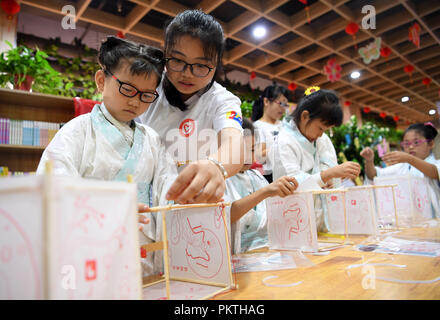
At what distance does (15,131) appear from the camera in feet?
9.00

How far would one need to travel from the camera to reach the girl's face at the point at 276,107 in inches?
111

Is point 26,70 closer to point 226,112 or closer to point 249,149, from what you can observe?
point 249,149

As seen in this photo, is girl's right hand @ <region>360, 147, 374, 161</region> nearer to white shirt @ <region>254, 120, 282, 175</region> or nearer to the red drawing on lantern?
white shirt @ <region>254, 120, 282, 175</region>

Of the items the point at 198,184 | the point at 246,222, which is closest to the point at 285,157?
the point at 246,222

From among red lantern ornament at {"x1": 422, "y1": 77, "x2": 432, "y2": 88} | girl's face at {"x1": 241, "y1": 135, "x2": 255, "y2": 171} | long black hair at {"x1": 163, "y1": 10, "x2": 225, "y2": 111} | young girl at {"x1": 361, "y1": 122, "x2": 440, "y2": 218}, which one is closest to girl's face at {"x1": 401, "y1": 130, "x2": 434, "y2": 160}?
young girl at {"x1": 361, "y1": 122, "x2": 440, "y2": 218}

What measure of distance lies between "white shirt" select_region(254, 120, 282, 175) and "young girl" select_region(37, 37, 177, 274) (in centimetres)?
104

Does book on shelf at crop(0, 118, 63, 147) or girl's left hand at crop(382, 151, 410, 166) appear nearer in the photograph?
girl's left hand at crop(382, 151, 410, 166)

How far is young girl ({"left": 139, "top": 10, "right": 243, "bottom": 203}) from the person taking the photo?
109 centimetres

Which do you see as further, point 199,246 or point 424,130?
point 424,130

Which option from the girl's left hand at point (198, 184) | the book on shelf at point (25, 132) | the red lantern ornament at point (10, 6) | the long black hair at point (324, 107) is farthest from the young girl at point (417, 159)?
the red lantern ornament at point (10, 6)

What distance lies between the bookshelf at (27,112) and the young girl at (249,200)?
7.12ft

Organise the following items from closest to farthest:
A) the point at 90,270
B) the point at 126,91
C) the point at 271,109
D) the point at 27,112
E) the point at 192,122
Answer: the point at 90,270
the point at 126,91
the point at 192,122
the point at 271,109
the point at 27,112

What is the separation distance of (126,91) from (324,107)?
50.9 inches

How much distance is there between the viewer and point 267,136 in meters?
2.50
